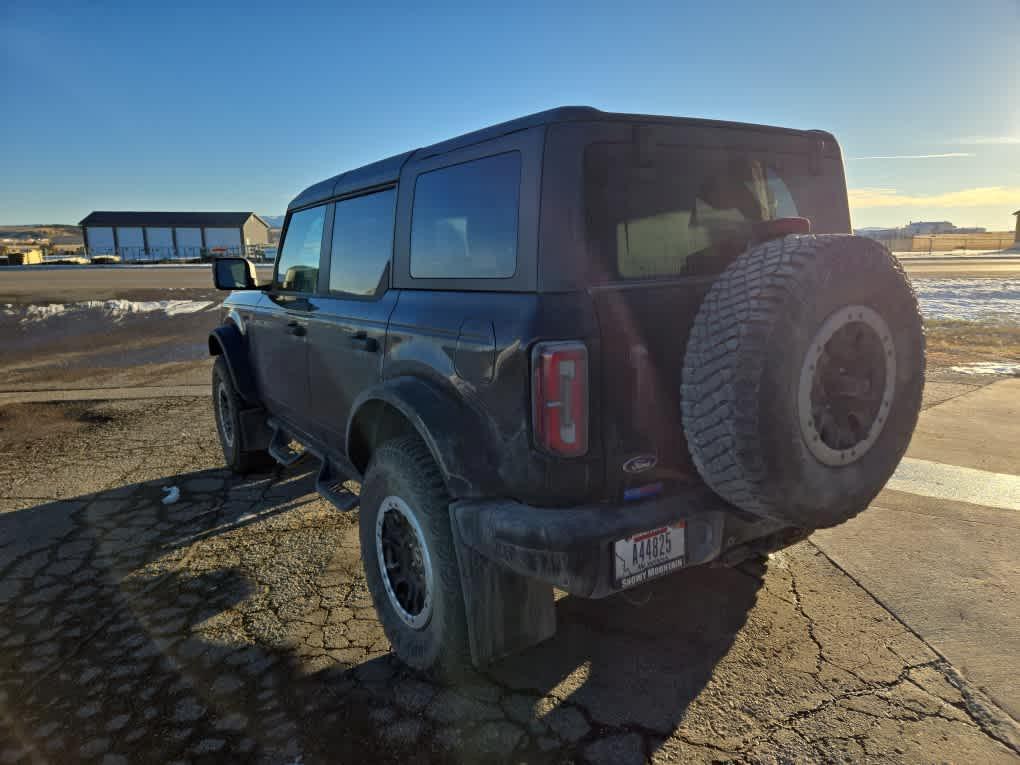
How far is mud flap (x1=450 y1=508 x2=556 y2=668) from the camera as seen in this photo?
7.61 feet

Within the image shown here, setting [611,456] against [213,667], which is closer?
[611,456]

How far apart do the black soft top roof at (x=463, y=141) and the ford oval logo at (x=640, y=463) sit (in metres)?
1.14

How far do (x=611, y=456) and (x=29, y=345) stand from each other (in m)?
12.6

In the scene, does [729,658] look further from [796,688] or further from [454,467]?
[454,467]

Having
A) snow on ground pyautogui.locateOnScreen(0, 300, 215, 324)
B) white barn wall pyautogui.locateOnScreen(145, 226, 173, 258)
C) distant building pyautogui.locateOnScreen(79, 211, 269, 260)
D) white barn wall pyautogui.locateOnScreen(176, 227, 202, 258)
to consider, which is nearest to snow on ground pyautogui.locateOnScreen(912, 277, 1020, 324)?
snow on ground pyautogui.locateOnScreen(0, 300, 215, 324)

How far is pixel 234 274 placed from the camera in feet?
15.0

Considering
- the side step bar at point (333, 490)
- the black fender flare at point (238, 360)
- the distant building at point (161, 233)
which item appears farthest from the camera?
the distant building at point (161, 233)

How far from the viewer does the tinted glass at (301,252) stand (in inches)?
151

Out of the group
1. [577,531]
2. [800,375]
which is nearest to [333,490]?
[577,531]

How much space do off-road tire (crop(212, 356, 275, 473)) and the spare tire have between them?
3.72 metres

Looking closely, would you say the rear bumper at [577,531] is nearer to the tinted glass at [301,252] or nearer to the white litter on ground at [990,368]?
the tinted glass at [301,252]

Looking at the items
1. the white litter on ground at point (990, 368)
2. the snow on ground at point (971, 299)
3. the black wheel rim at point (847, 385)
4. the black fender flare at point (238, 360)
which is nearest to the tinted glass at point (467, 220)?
the black wheel rim at point (847, 385)

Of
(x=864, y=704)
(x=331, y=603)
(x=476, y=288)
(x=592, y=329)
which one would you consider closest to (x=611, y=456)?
(x=592, y=329)

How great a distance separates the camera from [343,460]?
357cm
